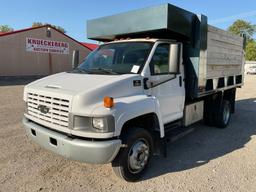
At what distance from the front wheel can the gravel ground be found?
173 mm

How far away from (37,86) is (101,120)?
1.46 m

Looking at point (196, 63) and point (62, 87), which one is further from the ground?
point (196, 63)

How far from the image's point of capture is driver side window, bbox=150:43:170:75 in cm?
431

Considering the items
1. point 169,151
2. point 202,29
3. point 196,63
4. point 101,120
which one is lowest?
point 169,151

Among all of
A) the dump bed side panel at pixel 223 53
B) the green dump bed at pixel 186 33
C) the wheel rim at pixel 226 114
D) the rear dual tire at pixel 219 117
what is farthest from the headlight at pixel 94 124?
the wheel rim at pixel 226 114

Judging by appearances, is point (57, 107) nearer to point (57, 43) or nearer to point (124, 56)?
point (124, 56)

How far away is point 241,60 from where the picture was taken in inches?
327

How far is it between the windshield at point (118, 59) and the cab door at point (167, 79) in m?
0.24

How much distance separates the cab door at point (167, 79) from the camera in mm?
4230

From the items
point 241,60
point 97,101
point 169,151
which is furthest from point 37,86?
point 241,60

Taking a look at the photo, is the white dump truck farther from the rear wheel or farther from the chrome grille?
the rear wheel

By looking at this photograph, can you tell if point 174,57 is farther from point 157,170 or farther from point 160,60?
point 157,170

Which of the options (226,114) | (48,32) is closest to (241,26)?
(48,32)

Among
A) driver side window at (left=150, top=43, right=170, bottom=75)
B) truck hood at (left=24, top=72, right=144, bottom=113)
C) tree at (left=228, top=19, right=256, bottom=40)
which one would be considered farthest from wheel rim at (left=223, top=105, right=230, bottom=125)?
tree at (left=228, top=19, right=256, bottom=40)
